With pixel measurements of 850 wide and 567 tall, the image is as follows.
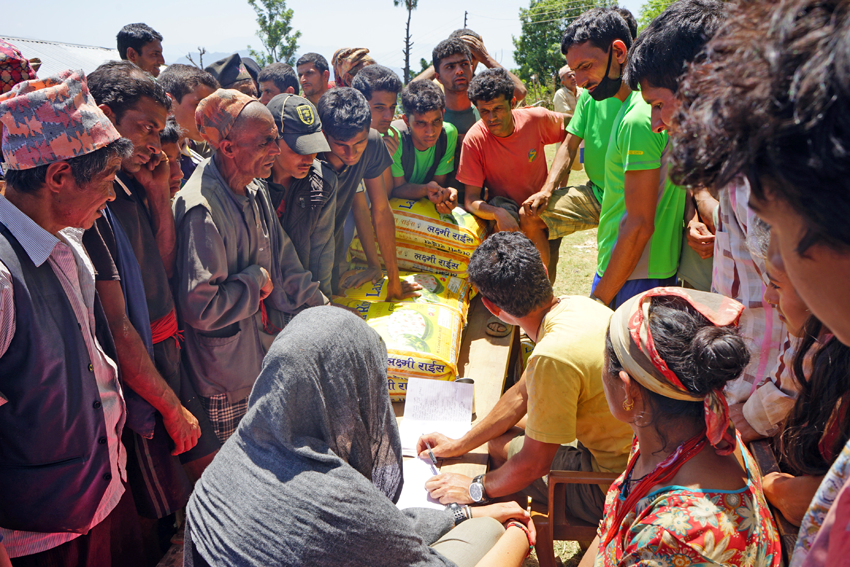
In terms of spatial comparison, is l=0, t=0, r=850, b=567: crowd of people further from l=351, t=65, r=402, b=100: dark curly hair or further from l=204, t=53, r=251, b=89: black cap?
l=204, t=53, r=251, b=89: black cap

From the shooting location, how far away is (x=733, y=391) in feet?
6.35

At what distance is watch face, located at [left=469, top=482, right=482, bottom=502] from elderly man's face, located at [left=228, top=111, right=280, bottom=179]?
162 centimetres

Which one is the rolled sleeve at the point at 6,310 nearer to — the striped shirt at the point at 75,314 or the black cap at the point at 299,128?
the striped shirt at the point at 75,314

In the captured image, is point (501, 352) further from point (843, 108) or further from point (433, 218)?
point (843, 108)

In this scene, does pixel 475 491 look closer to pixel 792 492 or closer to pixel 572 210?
pixel 792 492

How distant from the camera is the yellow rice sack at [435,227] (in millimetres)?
3719

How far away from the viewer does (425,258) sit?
149 inches

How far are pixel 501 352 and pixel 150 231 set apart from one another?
2.10 metres

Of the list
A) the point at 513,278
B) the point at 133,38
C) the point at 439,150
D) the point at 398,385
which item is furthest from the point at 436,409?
the point at 133,38

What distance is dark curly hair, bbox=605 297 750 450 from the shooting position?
4.10 feet

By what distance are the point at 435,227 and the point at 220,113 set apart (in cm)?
173

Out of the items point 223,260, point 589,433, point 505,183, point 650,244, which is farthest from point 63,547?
point 505,183

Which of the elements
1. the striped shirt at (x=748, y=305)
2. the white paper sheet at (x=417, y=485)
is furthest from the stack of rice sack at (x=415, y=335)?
the striped shirt at (x=748, y=305)

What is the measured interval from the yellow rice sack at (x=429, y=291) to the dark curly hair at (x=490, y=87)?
1.29 meters
